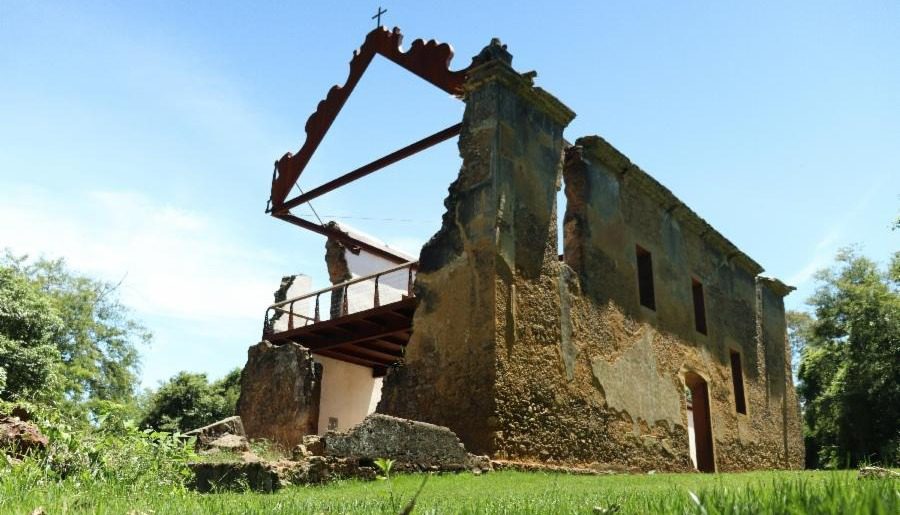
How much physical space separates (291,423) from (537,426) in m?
4.58

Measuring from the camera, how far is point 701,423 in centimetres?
1473

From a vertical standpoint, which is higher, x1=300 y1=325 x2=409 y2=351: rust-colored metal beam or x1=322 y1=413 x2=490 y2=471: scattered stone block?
x1=300 y1=325 x2=409 y2=351: rust-colored metal beam

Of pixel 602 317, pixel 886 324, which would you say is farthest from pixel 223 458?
pixel 886 324

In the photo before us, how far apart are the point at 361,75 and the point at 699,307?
8.62m

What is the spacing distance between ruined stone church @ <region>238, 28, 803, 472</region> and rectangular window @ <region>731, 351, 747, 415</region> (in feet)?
0.17

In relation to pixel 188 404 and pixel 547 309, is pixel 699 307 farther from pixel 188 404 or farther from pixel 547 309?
pixel 188 404

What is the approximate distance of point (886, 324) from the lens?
21.4m

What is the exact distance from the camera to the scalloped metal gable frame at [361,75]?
12.8m

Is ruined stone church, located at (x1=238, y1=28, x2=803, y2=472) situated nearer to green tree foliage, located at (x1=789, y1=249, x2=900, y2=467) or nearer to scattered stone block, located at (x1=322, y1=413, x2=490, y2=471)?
scattered stone block, located at (x1=322, y1=413, x2=490, y2=471)

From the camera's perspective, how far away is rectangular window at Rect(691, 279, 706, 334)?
50.6 ft

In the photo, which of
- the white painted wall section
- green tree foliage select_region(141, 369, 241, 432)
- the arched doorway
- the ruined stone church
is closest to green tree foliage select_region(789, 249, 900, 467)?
the ruined stone church

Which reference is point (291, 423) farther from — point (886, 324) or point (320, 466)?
point (886, 324)

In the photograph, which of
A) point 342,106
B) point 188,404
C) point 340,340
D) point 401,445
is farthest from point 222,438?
point 188,404

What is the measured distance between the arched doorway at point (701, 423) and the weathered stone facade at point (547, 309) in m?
0.05
